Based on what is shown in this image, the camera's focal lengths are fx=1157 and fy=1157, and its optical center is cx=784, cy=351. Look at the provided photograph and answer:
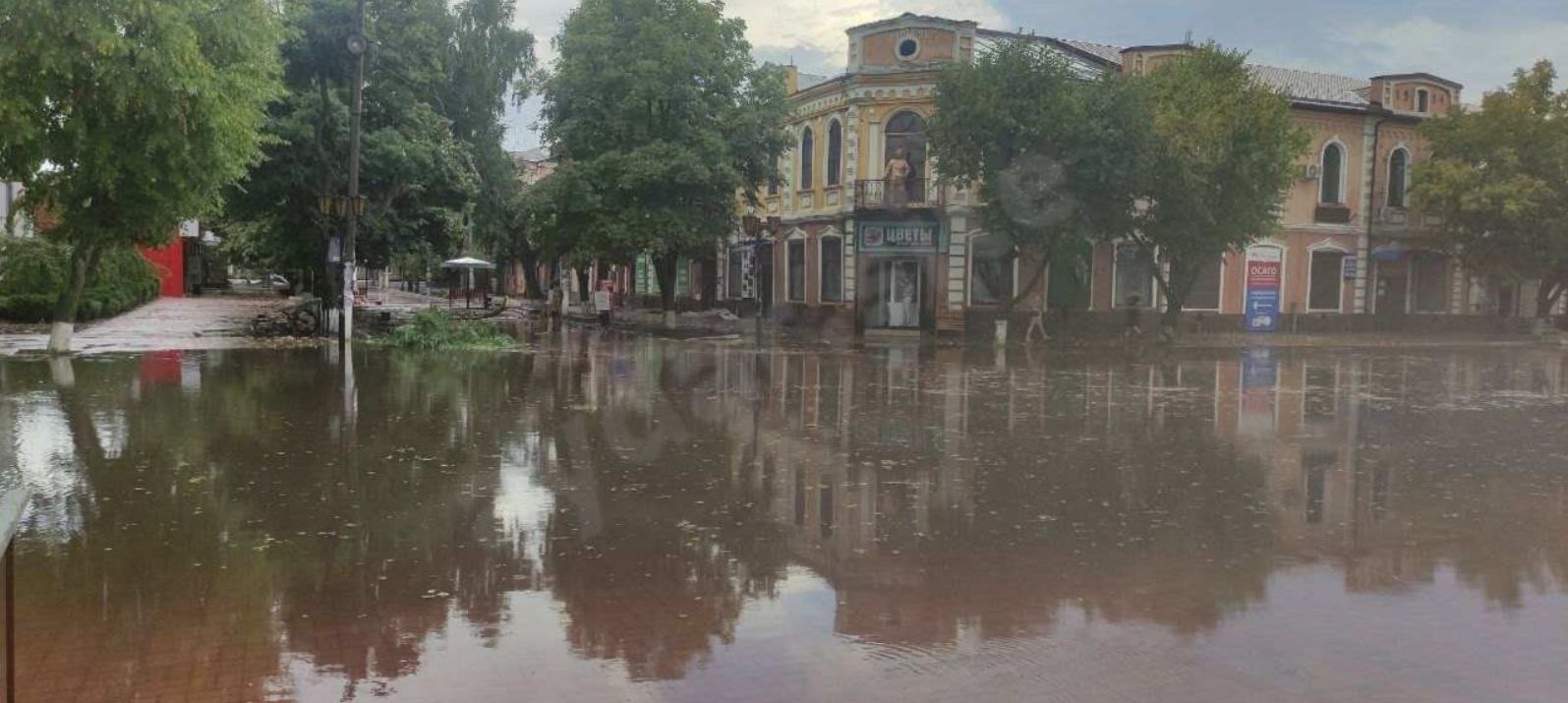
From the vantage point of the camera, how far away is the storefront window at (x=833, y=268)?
35688mm

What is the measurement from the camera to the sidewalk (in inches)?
869

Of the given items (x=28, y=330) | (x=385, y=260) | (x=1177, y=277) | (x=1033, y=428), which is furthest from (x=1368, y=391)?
(x=28, y=330)

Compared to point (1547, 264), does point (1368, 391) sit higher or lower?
lower

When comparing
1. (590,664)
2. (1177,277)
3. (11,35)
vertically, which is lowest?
(590,664)

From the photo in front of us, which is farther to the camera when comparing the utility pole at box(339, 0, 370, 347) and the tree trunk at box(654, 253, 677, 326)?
the tree trunk at box(654, 253, 677, 326)

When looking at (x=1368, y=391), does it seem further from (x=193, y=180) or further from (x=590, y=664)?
(x=193, y=180)

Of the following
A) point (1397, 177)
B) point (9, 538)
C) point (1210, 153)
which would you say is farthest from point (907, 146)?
point (9, 538)

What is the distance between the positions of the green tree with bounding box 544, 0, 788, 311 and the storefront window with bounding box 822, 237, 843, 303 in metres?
3.38

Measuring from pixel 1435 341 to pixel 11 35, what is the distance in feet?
122

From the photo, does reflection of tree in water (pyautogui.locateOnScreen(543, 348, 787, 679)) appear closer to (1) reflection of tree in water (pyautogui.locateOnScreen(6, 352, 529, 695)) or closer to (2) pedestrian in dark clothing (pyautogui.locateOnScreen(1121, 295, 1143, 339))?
(1) reflection of tree in water (pyautogui.locateOnScreen(6, 352, 529, 695))

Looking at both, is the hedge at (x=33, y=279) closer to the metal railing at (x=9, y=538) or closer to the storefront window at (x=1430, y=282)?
the metal railing at (x=9, y=538)

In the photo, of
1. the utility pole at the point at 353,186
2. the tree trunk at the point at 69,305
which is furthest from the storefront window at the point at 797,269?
the tree trunk at the point at 69,305

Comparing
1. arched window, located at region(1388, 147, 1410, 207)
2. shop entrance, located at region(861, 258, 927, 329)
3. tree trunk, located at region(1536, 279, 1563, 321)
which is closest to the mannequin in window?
shop entrance, located at region(861, 258, 927, 329)

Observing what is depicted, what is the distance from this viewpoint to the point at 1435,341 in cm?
3606
